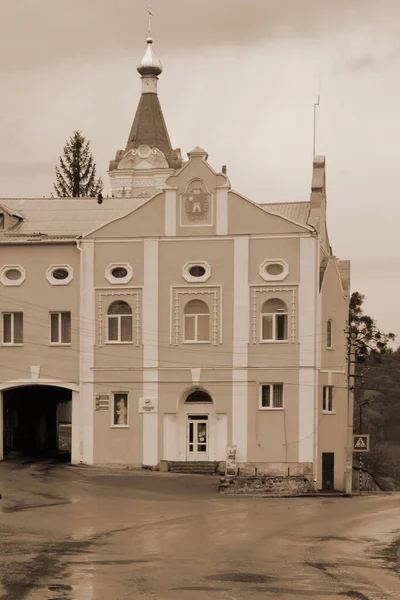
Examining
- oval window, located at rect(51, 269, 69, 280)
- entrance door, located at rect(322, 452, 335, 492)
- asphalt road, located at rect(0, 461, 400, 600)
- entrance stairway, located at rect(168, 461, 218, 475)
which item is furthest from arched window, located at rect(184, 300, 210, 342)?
asphalt road, located at rect(0, 461, 400, 600)

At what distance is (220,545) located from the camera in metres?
30.3

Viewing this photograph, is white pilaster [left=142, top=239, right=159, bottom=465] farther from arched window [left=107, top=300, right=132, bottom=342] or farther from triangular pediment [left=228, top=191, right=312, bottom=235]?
triangular pediment [left=228, top=191, right=312, bottom=235]

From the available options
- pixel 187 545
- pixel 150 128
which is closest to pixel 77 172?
pixel 150 128

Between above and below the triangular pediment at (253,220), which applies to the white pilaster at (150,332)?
below

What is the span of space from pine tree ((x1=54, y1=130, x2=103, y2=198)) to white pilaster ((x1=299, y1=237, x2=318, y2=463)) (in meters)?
43.7

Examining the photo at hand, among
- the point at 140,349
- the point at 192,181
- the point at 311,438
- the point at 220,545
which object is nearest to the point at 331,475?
the point at 311,438

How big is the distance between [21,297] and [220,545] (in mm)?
30425

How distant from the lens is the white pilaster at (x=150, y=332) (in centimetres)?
5747

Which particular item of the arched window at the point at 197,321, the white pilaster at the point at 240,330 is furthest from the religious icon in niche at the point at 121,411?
the white pilaster at the point at 240,330

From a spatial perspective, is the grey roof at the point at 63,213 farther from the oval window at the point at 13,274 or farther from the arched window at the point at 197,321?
the arched window at the point at 197,321

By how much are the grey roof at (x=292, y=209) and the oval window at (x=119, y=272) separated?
771cm

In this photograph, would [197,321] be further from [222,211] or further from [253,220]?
[253,220]

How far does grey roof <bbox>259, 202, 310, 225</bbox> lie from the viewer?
61.4m

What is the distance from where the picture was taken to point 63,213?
63906 millimetres
